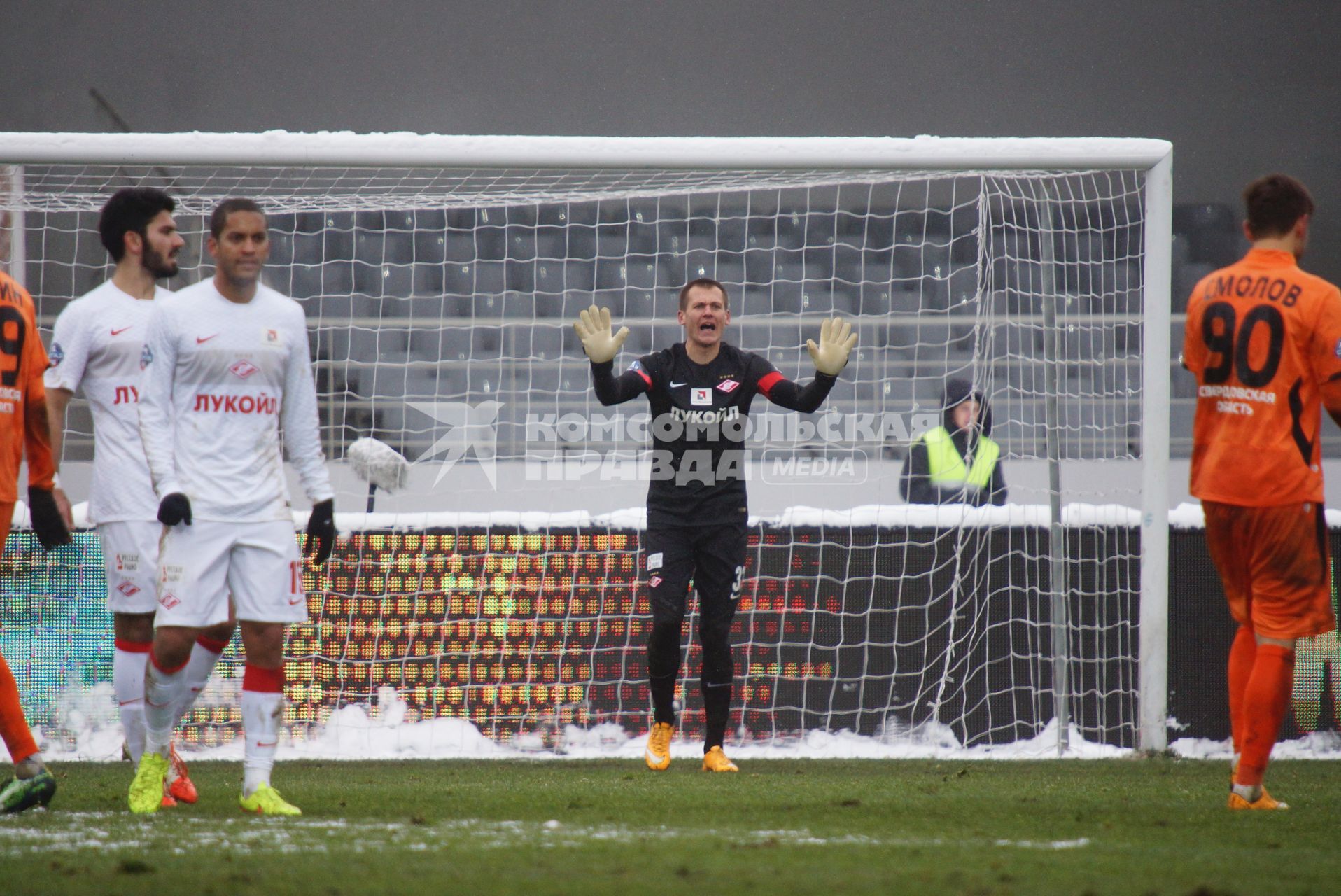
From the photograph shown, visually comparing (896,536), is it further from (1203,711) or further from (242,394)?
(242,394)

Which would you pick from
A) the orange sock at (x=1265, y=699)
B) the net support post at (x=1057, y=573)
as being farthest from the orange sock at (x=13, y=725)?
the net support post at (x=1057, y=573)

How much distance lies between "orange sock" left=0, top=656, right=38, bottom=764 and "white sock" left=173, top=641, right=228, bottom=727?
417mm

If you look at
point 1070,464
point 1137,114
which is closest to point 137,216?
point 1070,464

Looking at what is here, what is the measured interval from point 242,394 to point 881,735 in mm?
3517

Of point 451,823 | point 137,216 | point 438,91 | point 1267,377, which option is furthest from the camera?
point 438,91

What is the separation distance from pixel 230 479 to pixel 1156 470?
416cm

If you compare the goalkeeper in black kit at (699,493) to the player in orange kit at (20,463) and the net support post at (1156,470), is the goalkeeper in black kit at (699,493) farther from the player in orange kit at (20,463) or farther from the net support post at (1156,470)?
the player in orange kit at (20,463)

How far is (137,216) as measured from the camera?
4070mm

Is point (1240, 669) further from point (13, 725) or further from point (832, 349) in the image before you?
point (13, 725)

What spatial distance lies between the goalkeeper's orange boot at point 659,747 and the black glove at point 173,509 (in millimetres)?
2386

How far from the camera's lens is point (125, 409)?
4094mm

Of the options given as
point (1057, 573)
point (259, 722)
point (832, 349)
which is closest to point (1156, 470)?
point (1057, 573)

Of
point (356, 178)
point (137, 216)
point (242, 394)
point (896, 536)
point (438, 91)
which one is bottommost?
point (896, 536)

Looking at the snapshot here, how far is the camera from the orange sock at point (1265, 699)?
367 cm
